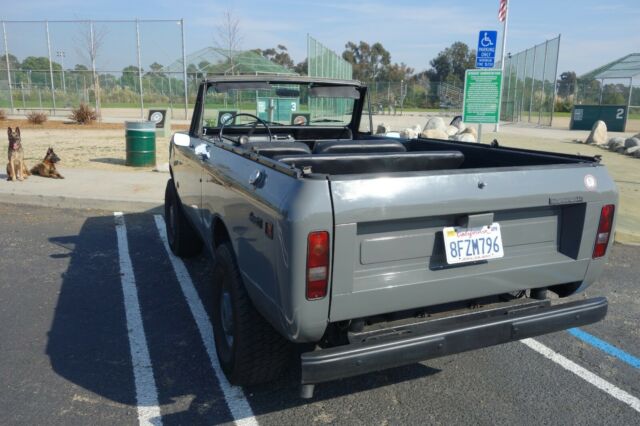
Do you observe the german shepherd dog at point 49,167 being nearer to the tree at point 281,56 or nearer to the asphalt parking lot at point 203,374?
the asphalt parking lot at point 203,374

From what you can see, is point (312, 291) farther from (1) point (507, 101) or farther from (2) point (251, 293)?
(1) point (507, 101)

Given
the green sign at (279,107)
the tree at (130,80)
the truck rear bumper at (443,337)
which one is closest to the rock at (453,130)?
the green sign at (279,107)

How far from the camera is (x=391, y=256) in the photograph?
2.62 m

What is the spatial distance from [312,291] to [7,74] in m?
36.3

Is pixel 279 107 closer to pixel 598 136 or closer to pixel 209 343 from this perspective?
pixel 598 136

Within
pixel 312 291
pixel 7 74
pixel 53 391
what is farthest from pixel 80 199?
pixel 7 74

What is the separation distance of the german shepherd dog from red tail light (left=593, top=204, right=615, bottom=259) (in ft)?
31.9

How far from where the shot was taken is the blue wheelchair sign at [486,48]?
450 inches

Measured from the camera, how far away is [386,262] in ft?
8.60

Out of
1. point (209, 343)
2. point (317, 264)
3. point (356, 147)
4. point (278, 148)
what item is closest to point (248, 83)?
point (278, 148)

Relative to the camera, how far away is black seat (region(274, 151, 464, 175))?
3.25 metres

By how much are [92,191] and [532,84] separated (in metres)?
27.7

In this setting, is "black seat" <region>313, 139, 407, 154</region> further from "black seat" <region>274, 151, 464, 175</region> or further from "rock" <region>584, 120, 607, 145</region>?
"rock" <region>584, 120, 607, 145</region>

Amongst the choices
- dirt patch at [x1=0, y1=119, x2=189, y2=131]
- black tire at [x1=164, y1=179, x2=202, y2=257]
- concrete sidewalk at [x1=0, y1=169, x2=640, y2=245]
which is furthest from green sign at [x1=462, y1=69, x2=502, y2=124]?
dirt patch at [x1=0, y1=119, x2=189, y2=131]
